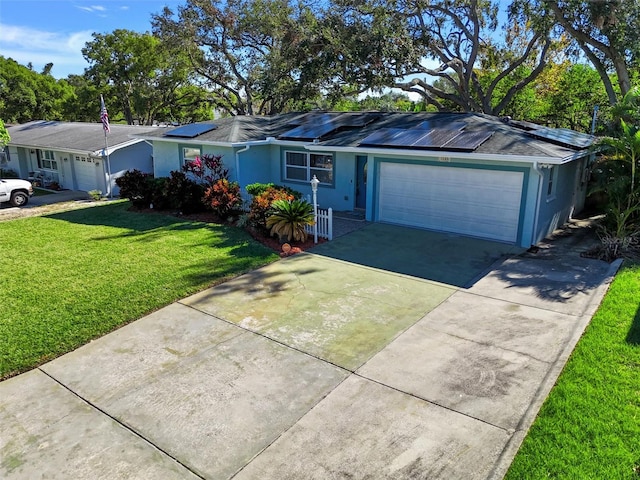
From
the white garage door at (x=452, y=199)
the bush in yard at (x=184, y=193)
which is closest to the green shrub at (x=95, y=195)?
the bush in yard at (x=184, y=193)

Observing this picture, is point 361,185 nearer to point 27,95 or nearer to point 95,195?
point 95,195

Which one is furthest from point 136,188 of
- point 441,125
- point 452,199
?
point 452,199

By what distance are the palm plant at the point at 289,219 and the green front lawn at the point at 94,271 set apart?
755 mm

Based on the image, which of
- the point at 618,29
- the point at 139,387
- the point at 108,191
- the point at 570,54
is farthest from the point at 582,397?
the point at 570,54

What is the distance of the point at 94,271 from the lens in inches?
387

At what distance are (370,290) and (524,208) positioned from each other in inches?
211

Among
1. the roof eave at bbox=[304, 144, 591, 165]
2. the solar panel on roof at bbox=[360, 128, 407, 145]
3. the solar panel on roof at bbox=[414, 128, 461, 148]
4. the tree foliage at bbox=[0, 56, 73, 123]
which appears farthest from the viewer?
the tree foliage at bbox=[0, 56, 73, 123]

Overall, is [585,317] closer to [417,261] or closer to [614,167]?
[417,261]

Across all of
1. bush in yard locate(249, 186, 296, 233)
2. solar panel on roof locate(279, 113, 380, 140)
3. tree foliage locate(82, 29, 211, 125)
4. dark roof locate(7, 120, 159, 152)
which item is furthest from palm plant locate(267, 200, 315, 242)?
tree foliage locate(82, 29, 211, 125)

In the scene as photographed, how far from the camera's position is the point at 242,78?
3147cm

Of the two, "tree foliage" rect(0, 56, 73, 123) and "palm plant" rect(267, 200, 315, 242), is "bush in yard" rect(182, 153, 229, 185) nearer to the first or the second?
"palm plant" rect(267, 200, 315, 242)

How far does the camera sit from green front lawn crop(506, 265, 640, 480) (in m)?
4.12

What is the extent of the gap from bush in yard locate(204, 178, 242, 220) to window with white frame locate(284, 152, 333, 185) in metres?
2.96

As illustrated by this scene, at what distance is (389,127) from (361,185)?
7.26 ft
